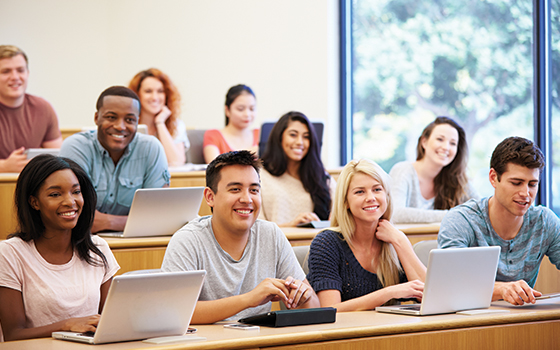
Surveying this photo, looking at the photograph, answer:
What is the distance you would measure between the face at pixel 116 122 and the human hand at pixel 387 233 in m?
1.29

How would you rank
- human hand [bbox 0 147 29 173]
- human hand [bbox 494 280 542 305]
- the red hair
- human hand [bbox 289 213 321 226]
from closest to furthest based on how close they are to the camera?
human hand [bbox 494 280 542 305]
human hand [bbox 289 213 321 226]
human hand [bbox 0 147 29 173]
the red hair

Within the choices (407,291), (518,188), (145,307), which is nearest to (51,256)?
(145,307)

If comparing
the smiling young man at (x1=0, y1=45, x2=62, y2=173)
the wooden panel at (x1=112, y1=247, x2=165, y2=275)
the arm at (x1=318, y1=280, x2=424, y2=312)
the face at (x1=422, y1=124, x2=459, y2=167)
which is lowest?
the arm at (x1=318, y1=280, x2=424, y2=312)

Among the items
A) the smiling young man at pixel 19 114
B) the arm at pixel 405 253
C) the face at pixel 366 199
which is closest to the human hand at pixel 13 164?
the smiling young man at pixel 19 114

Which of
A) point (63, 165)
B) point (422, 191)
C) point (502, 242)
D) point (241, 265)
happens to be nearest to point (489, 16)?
point (422, 191)

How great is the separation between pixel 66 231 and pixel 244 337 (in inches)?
27.2

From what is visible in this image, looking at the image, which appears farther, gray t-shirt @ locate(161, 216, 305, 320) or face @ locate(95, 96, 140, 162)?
face @ locate(95, 96, 140, 162)

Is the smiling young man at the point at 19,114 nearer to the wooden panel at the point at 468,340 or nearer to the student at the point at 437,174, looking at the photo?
the student at the point at 437,174

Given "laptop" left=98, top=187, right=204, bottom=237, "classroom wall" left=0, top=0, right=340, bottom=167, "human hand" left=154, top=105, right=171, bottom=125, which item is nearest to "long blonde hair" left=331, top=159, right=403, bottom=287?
"laptop" left=98, top=187, right=204, bottom=237

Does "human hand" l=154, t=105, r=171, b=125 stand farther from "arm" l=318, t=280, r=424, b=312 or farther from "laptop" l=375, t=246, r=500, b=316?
"laptop" l=375, t=246, r=500, b=316

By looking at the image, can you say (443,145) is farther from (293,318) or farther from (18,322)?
(18,322)

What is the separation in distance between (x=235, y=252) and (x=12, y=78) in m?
2.39

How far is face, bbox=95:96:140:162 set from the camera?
9.68 feet

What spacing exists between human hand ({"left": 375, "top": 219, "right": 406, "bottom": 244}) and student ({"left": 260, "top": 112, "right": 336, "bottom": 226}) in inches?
48.5
